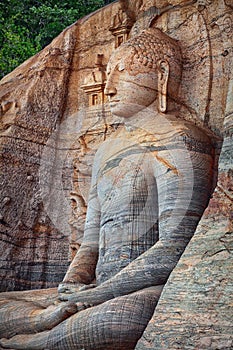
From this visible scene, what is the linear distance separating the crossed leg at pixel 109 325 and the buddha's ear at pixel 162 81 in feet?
5.87

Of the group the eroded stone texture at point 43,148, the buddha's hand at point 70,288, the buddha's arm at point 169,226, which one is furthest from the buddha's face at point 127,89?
the buddha's hand at point 70,288

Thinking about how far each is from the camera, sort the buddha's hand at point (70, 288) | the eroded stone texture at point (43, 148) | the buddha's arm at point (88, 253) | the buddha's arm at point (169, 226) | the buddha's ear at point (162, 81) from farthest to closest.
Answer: the eroded stone texture at point (43, 148), the buddha's ear at point (162, 81), the buddha's arm at point (88, 253), the buddha's hand at point (70, 288), the buddha's arm at point (169, 226)

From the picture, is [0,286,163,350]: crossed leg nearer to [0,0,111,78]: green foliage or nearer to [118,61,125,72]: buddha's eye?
[118,61,125,72]: buddha's eye

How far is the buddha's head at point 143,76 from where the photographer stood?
23.4 feet

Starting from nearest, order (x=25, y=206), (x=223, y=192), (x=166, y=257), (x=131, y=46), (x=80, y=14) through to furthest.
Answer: (x=223, y=192)
(x=166, y=257)
(x=131, y=46)
(x=25, y=206)
(x=80, y=14)

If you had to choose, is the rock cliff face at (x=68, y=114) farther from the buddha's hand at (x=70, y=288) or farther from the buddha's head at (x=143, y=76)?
the buddha's hand at (x=70, y=288)

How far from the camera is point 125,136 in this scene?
24.0ft

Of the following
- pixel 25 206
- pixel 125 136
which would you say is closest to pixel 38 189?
pixel 25 206

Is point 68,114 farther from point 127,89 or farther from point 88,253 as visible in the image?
point 88,253

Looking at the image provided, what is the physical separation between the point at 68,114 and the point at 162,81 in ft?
4.83

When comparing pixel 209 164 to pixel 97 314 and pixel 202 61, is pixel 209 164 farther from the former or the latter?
pixel 97 314

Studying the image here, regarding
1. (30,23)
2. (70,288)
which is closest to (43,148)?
(70,288)

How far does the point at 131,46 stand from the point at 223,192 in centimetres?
211

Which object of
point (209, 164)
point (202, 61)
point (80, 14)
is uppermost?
point (80, 14)
